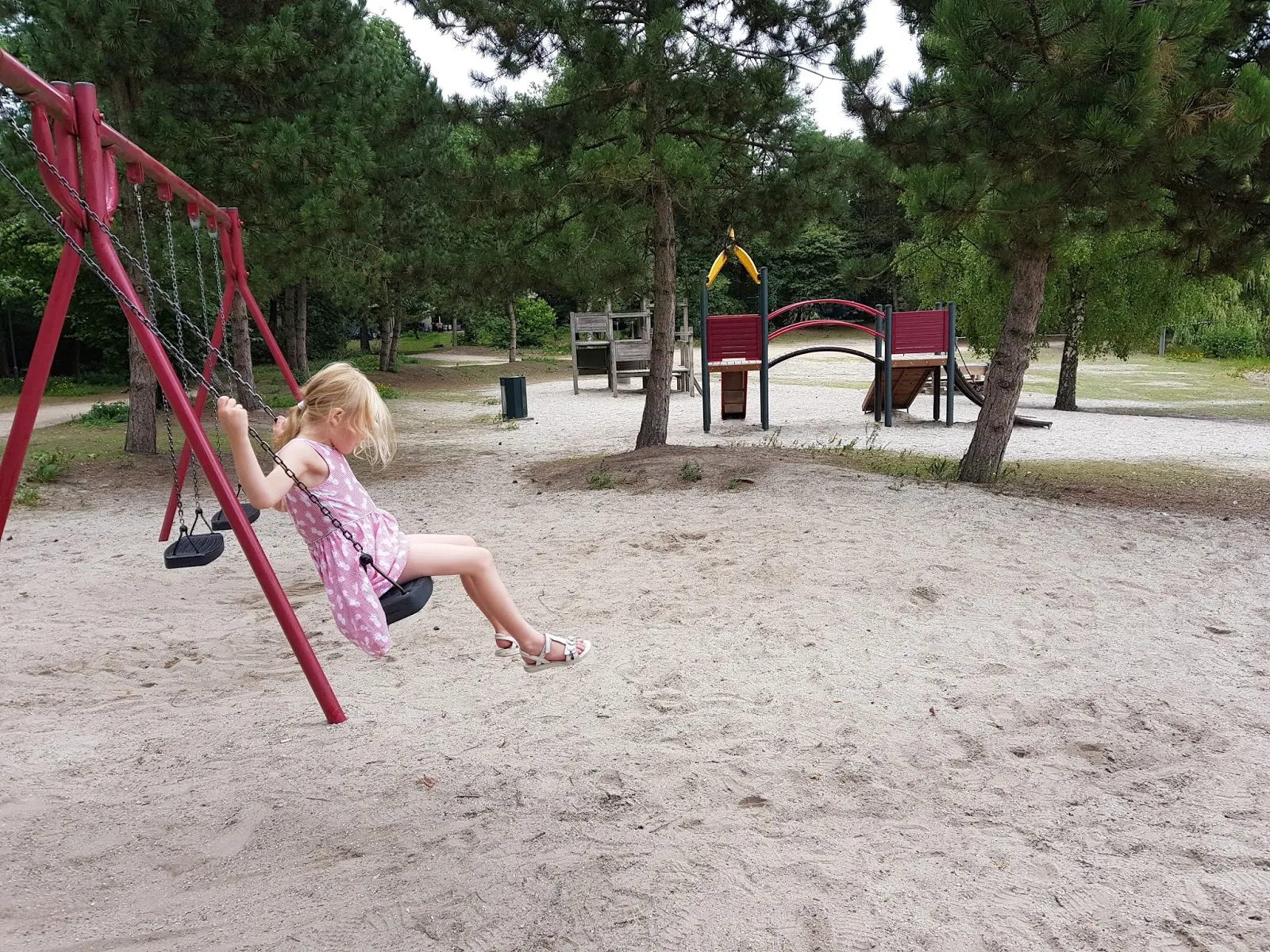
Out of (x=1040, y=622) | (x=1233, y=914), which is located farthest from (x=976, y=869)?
(x=1040, y=622)

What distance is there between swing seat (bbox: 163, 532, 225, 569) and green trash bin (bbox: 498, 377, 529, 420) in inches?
443

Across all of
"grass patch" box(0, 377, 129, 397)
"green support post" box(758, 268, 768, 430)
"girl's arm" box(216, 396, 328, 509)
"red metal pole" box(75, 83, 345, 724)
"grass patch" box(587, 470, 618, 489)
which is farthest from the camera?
"grass patch" box(0, 377, 129, 397)

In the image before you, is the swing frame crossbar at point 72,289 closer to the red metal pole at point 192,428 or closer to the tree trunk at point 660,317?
the red metal pole at point 192,428

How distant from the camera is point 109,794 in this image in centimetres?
320

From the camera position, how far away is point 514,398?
1528cm

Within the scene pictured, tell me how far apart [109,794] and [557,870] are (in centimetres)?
157

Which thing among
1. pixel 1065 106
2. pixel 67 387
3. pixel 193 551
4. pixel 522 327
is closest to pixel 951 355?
pixel 1065 106

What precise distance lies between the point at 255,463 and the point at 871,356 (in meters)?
12.2

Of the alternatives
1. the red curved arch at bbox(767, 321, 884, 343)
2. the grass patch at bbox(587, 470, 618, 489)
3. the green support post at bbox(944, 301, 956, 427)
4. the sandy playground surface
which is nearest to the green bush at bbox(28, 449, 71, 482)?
the sandy playground surface

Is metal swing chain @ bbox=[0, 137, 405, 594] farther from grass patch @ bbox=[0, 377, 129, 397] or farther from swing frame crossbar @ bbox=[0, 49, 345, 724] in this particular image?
grass patch @ bbox=[0, 377, 129, 397]

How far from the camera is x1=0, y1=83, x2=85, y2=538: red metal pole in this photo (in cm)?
331

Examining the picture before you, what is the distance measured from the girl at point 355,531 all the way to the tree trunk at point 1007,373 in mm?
5841

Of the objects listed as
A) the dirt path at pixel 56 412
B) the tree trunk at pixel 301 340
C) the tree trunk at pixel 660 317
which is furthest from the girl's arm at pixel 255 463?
the tree trunk at pixel 301 340

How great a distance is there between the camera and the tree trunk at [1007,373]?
782 centimetres
